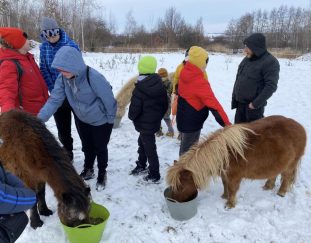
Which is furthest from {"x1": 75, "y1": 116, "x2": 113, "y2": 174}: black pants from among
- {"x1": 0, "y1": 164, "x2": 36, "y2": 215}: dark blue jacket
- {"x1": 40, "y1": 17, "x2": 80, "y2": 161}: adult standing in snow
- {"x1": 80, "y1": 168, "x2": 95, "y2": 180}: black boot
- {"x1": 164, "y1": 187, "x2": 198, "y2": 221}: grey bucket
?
{"x1": 0, "y1": 164, "x2": 36, "y2": 215}: dark blue jacket

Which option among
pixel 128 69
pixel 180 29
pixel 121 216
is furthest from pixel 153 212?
pixel 180 29

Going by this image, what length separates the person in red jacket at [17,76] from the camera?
3.08m

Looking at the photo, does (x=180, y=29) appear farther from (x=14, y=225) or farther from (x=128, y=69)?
(x=14, y=225)

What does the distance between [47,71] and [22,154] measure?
152 cm

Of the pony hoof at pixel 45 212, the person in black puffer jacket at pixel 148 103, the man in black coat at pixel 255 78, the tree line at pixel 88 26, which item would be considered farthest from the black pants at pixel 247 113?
the tree line at pixel 88 26

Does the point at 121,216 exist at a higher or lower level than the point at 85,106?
lower

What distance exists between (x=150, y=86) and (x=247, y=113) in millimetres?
1519

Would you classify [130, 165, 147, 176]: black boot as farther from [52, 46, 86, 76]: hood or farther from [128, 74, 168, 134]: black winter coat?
[52, 46, 86, 76]: hood

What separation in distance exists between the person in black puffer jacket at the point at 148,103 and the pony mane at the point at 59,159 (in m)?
1.11

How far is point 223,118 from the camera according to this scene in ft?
11.0

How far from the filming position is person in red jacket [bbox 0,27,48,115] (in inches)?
121

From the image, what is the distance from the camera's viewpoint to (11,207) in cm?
162

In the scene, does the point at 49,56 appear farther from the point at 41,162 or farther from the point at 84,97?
the point at 41,162

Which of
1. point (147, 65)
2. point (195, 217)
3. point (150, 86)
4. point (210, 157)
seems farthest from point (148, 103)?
point (195, 217)
